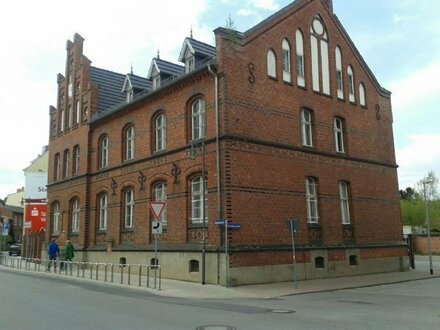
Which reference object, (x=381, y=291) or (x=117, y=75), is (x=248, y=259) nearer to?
(x=381, y=291)

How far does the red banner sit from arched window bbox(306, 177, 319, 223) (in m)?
20.3

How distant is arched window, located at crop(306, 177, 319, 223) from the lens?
23.2 m

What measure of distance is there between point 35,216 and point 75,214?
4.87m

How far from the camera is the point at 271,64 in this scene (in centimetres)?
2278

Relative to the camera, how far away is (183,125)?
22703mm

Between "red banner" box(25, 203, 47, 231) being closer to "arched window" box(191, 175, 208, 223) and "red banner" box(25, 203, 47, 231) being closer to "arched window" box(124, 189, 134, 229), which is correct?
"arched window" box(124, 189, 134, 229)

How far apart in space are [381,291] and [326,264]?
5511 millimetres

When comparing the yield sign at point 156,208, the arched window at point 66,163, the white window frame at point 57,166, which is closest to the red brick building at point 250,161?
the arched window at point 66,163

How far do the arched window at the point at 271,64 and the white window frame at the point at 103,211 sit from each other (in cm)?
1218

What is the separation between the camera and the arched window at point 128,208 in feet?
85.7

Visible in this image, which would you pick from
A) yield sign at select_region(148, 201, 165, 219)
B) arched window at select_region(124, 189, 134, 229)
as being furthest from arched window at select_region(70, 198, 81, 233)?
yield sign at select_region(148, 201, 165, 219)

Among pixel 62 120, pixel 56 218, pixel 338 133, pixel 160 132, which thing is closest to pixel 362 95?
pixel 338 133

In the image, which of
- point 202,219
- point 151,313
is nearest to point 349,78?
point 202,219

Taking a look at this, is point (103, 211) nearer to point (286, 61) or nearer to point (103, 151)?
point (103, 151)
